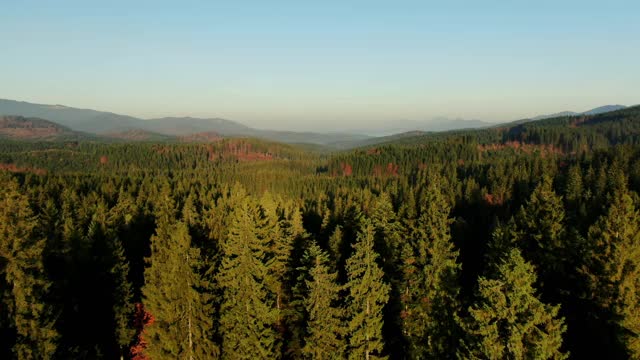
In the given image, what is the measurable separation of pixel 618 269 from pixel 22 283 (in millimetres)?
33685

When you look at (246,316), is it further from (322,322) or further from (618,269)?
(618,269)

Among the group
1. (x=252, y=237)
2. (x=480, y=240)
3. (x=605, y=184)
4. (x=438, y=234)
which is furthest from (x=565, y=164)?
(x=252, y=237)

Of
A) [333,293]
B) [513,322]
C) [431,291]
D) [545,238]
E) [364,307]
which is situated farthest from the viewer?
[545,238]

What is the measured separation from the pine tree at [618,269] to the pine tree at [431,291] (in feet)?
26.7

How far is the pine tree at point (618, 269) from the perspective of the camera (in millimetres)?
22766

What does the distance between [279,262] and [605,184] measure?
212ft

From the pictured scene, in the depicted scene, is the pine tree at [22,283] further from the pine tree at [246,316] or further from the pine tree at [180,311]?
the pine tree at [246,316]

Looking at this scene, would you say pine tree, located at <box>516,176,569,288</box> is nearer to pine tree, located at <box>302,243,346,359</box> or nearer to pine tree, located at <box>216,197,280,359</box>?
pine tree, located at <box>302,243,346,359</box>

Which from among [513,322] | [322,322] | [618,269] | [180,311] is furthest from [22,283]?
[618,269]

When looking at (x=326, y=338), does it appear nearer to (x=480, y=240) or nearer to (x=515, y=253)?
(x=515, y=253)

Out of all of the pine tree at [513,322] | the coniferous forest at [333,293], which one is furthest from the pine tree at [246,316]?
the pine tree at [513,322]

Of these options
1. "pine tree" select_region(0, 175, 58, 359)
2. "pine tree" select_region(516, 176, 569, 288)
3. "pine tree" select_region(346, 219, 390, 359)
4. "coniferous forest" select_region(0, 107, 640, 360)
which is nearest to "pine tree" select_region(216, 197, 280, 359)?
"coniferous forest" select_region(0, 107, 640, 360)

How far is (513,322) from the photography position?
1650 centimetres

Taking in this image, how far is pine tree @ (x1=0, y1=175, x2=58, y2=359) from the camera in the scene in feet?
75.5
